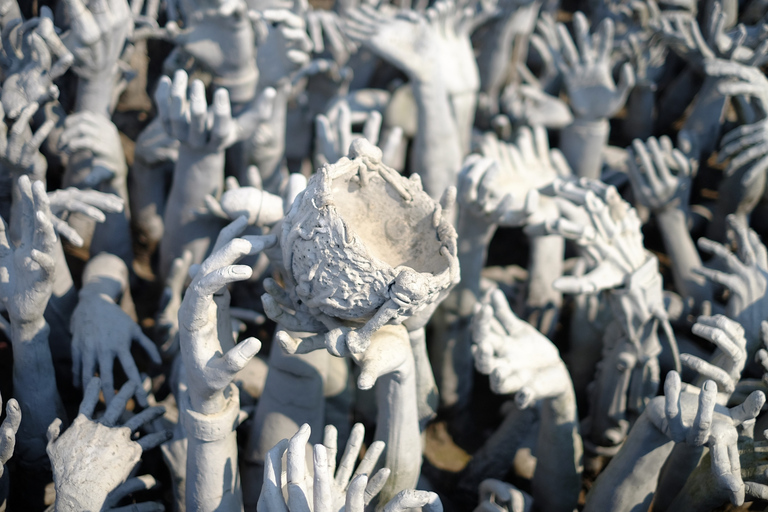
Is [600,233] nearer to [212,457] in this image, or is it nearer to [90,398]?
[212,457]

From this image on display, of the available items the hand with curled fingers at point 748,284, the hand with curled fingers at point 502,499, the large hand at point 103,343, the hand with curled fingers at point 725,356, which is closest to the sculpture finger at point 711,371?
the hand with curled fingers at point 725,356

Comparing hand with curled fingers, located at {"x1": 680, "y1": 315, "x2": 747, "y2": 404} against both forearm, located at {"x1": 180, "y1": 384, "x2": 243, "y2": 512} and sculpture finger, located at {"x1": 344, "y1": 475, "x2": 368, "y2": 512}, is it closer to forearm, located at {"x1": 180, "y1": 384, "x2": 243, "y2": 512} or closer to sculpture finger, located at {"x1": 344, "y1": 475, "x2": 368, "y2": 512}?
sculpture finger, located at {"x1": 344, "y1": 475, "x2": 368, "y2": 512}

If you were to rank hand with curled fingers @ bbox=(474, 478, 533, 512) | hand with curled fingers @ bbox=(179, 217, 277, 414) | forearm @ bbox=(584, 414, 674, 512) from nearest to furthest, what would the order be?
1. hand with curled fingers @ bbox=(179, 217, 277, 414)
2. forearm @ bbox=(584, 414, 674, 512)
3. hand with curled fingers @ bbox=(474, 478, 533, 512)

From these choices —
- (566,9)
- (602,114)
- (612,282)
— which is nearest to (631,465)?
(612,282)

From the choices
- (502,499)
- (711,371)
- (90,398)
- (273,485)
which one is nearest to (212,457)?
(273,485)

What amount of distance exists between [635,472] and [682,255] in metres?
1.36

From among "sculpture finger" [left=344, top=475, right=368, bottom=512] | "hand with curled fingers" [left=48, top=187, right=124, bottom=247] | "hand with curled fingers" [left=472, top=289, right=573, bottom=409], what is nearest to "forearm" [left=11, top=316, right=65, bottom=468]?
"hand with curled fingers" [left=48, top=187, right=124, bottom=247]

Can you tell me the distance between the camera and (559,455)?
2098 mm

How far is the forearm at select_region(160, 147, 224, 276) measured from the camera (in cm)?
243

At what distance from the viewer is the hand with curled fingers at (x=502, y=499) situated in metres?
1.95

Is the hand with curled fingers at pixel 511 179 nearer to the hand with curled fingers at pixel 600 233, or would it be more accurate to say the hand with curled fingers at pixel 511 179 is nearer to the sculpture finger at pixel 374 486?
the hand with curled fingers at pixel 600 233

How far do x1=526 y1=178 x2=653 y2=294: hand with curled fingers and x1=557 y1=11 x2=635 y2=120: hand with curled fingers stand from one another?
0.86m

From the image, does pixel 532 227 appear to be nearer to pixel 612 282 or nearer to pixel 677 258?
pixel 612 282

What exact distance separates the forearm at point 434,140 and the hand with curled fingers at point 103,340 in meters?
1.36
